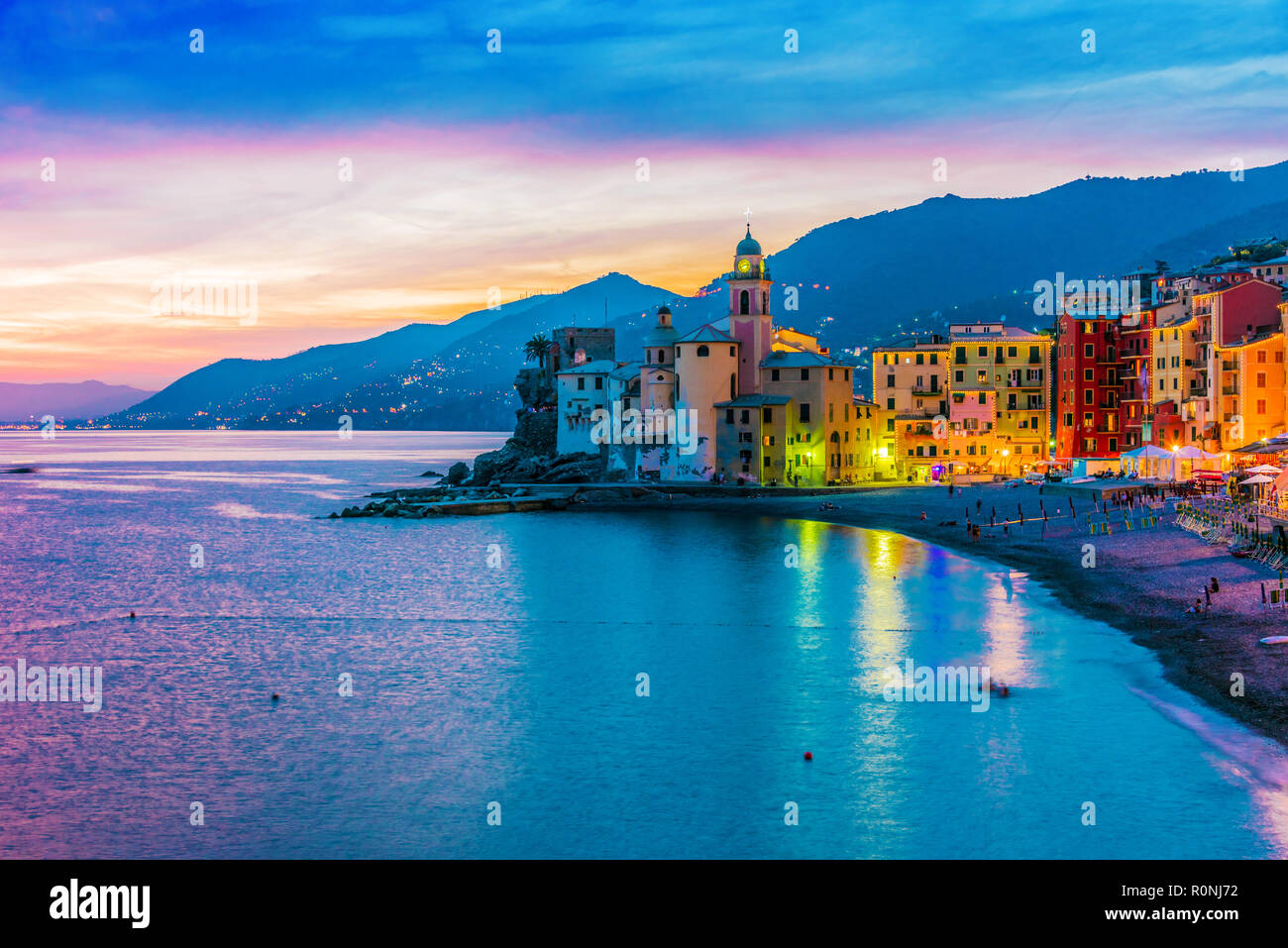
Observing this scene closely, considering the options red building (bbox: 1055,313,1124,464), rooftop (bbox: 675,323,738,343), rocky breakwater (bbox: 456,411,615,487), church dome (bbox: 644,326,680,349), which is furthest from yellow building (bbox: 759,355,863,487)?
red building (bbox: 1055,313,1124,464)

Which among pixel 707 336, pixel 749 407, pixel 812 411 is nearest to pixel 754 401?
pixel 749 407

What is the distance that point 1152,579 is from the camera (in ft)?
152

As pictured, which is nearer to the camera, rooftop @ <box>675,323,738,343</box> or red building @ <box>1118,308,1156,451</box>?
red building @ <box>1118,308,1156,451</box>

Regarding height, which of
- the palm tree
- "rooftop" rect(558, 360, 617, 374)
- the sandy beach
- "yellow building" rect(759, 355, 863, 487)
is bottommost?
the sandy beach

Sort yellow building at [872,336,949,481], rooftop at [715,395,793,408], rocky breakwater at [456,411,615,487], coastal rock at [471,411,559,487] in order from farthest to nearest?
coastal rock at [471,411,559,487] → rocky breakwater at [456,411,615,487] → yellow building at [872,336,949,481] → rooftop at [715,395,793,408]

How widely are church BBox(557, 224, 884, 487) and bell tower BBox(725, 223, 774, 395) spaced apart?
91 millimetres

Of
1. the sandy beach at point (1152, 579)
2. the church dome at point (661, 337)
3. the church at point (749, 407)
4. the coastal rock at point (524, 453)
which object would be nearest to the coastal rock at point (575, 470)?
the coastal rock at point (524, 453)

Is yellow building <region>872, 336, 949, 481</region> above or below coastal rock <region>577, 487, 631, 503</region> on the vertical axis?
above

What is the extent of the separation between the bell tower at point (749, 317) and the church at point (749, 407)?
91 mm

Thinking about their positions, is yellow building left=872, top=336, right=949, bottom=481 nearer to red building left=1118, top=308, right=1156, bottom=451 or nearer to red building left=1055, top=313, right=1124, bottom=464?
red building left=1055, top=313, right=1124, bottom=464

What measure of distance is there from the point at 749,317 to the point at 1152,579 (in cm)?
6227

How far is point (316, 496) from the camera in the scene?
133m

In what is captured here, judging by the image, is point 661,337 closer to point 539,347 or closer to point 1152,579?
point 539,347

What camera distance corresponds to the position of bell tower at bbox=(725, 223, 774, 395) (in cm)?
10412
